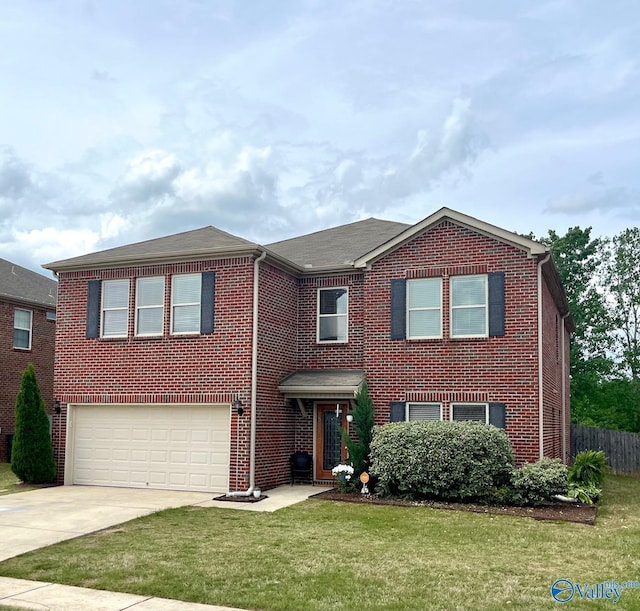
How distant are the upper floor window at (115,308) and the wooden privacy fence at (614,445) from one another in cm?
1513

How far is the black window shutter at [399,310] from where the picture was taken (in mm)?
15969

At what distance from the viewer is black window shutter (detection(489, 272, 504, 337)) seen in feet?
49.5

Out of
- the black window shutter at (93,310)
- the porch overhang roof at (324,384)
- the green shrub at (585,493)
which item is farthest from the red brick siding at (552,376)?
the black window shutter at (93,310)

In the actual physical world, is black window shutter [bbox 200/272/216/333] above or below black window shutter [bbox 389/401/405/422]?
above

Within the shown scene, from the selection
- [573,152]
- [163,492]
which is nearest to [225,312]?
[163,492]

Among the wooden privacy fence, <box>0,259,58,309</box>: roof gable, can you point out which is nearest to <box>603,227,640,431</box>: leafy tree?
the wooden privacy fence

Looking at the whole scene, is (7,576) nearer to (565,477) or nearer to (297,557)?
(297,557)

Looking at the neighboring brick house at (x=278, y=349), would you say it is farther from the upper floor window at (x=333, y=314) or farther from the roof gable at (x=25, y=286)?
the roof gable at (x=25, y=286)

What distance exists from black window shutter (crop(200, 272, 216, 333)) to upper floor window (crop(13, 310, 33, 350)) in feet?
36.2

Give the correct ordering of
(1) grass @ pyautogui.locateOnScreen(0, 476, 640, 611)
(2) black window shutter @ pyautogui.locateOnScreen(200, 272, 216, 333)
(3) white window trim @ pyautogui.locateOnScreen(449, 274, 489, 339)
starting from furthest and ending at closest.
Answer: (2) black window shutter @ pyautogui.locateOnScreen(200, 272, 216, 333) → (3) white window trim @ pyautogui.locateOnScreen(449, 274, 489, 339) → (1) grass @ pyautogui.locateOnScreen(0, 476, 640, 611)

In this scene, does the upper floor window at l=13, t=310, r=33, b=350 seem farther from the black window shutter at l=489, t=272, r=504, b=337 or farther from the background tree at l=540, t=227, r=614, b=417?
the background tree at l=540, t=227, r=614, b=417

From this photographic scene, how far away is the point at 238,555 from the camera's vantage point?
30.5 ft

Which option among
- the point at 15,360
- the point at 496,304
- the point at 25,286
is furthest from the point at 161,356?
the point at 25,286

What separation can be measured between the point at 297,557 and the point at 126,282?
9708 millimetres
